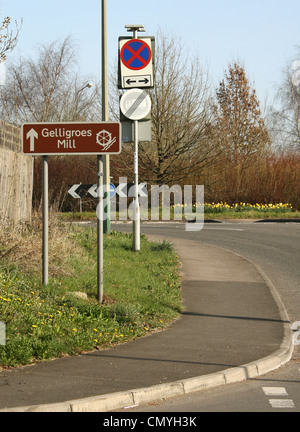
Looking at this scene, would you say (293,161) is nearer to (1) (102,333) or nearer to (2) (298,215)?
(2) (298,215)

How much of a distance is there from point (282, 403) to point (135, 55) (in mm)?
9459

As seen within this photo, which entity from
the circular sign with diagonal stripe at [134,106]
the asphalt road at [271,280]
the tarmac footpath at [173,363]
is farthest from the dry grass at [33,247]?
the asphalt road at [271,280]

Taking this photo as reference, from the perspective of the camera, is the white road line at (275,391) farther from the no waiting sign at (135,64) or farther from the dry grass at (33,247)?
the no waiting sign at (135,64)

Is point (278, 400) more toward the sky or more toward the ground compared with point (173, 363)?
more toward the ground

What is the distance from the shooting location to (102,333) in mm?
8680

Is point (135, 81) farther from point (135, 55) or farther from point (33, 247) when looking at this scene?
point (33, 247)

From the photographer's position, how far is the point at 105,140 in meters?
10.1

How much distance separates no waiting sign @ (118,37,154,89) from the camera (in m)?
14.5

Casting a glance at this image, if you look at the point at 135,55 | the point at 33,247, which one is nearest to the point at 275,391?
the point at 33,247

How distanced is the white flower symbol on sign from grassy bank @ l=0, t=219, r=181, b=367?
204 centimetres
